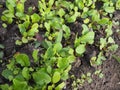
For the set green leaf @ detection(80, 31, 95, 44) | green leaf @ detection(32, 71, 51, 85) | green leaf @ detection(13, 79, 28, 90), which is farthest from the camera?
green leaf @ detection(80, 31, 95, 44)

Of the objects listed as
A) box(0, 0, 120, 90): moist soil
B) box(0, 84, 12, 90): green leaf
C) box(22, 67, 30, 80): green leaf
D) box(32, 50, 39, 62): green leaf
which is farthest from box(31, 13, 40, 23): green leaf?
box(0, 84, 12, 90): green leaf

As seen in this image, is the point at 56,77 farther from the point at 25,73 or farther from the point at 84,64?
the point at 84,64

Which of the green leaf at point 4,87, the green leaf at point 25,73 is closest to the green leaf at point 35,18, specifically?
the green leaf at point 25,73

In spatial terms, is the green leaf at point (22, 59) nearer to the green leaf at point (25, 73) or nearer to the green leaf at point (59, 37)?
the green leaf at point (25, 73)

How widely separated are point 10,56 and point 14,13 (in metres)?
0.45

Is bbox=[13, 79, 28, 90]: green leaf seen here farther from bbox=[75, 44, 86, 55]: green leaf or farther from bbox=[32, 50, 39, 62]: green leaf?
bbox=[75, 44, 86, 55]: green leaf

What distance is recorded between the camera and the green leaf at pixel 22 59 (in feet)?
6.84

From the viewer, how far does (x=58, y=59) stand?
214 centimetres

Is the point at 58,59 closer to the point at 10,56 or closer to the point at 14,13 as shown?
the point at 10,56

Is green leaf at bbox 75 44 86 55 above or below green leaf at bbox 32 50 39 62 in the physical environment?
below

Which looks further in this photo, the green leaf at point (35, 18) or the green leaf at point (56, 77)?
the green leaf at point (35, 18)

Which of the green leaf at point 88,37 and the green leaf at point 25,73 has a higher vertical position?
the green leaf at point 88,37

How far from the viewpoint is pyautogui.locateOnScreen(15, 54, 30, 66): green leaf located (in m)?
2.09

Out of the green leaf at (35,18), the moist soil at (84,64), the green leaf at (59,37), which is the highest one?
the green leaf at (35,18)
